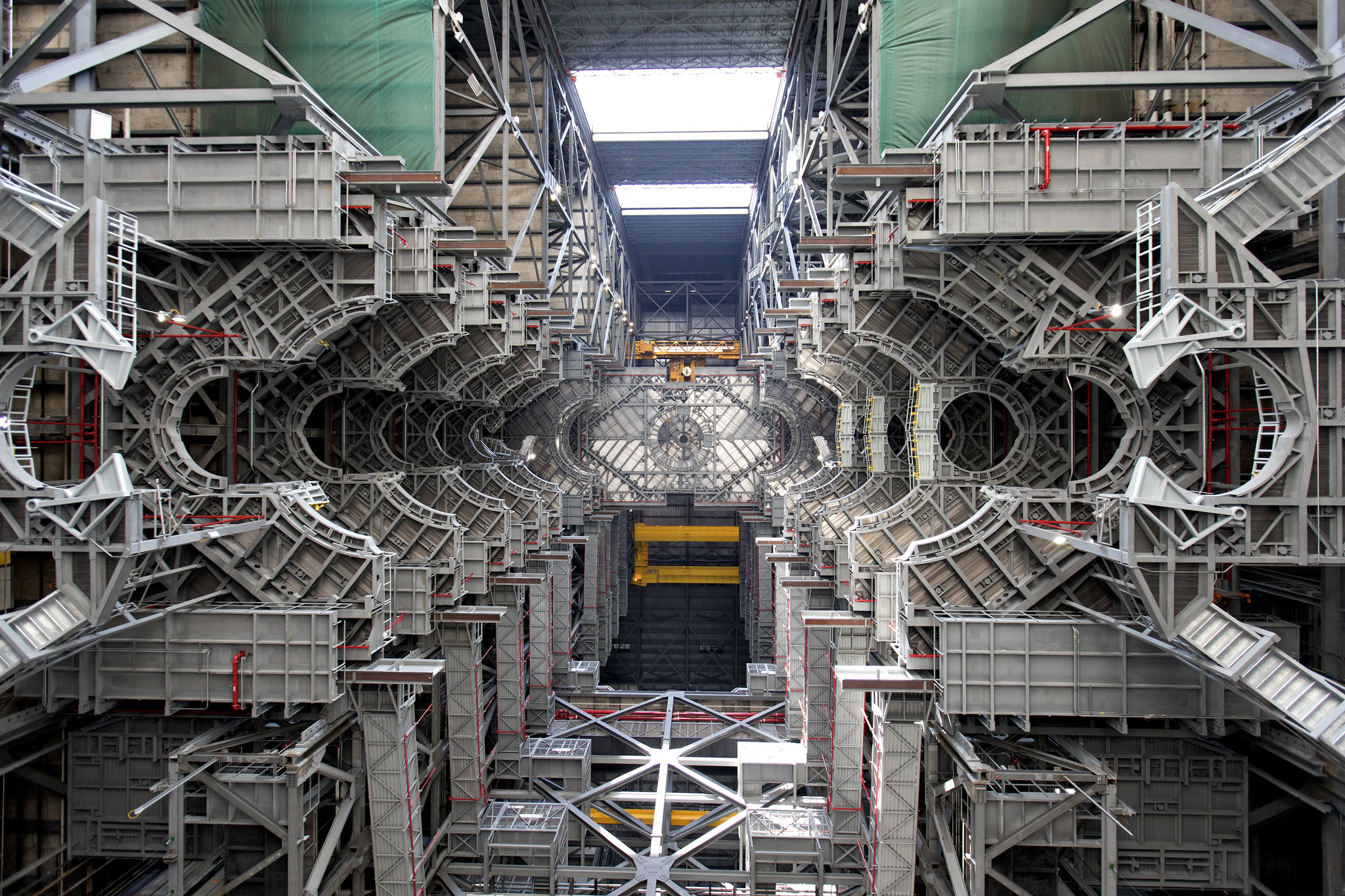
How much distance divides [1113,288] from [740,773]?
14.9m

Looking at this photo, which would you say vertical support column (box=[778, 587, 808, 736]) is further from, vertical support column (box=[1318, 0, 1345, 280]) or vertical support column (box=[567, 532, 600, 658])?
vertical support column (box=[1318, 0, 1345, 280])

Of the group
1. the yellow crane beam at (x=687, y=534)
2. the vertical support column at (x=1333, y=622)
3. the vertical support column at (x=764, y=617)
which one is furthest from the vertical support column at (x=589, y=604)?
the vertical support column at (x=1333, y=622)

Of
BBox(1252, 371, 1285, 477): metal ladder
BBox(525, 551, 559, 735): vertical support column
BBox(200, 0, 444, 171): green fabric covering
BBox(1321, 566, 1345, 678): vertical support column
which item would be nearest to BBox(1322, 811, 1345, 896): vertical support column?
BBox(1321, 566, 1345, 678): vertical support column

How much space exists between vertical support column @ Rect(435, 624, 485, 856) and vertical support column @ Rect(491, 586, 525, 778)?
9.14 feet

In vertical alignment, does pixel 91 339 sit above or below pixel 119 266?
below

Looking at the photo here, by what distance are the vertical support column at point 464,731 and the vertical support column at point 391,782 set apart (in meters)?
3.97

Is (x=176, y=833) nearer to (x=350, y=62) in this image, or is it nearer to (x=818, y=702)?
(x=350, y=62)

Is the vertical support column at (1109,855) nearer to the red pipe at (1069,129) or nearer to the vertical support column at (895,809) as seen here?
the vertical support column at (895,809)

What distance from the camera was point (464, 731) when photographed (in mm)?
15672

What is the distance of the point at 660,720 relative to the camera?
2383 centimetres

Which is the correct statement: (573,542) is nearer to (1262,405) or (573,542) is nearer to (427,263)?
(427,263)

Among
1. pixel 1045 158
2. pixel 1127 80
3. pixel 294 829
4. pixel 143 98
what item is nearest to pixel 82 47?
pixel 143 98

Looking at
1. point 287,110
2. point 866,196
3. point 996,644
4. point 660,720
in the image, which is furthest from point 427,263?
point 660,720

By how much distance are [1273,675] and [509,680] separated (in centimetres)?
1643
